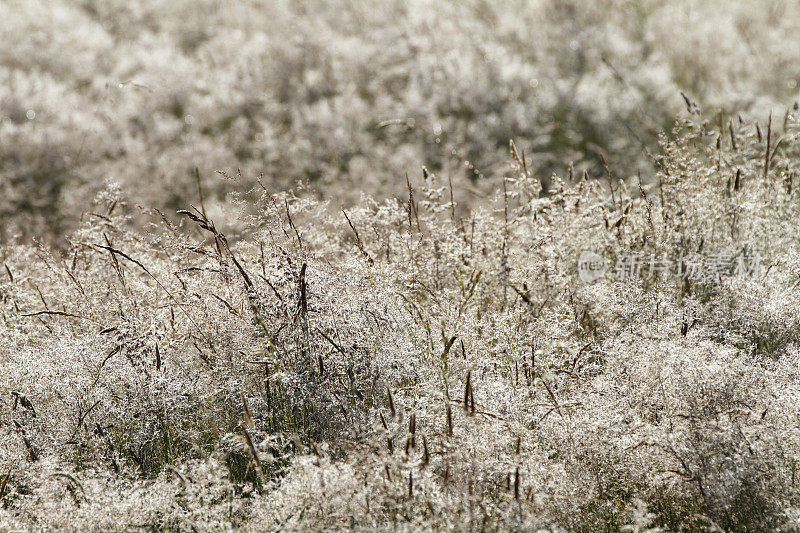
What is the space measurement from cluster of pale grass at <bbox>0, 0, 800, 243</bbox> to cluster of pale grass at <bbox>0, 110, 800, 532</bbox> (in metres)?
3.54

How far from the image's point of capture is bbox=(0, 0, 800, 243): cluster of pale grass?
8.27m

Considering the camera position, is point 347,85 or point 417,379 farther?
point 347,85

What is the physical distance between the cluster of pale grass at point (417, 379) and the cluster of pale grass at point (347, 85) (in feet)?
11.6

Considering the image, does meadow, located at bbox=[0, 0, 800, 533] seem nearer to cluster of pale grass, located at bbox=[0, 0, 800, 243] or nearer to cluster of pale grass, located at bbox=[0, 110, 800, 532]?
cluster of pale grass, located at bbox=[0, 110, 800, 532]

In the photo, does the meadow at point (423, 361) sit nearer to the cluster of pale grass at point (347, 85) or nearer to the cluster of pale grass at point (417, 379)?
the cluster of pale grass at point (417, 379)

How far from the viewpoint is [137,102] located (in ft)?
31.4

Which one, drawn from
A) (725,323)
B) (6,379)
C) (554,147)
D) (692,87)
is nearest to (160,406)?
(6,379)

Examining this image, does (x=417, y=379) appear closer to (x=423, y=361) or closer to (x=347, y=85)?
(x=423, y=361)

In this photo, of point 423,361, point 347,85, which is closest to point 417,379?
point 423,361

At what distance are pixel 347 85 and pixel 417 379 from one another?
7.85 metres

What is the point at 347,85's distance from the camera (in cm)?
980

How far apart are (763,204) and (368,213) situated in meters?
1.98

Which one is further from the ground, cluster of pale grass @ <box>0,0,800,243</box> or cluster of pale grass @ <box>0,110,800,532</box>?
cluster of pale grass @ <box>0,0,800,243</box>

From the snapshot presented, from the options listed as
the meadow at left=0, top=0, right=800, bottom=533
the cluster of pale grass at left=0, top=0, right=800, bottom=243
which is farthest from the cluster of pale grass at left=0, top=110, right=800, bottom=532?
the cluster of pale grass at left=0, top=0, right=800, bottom=243
